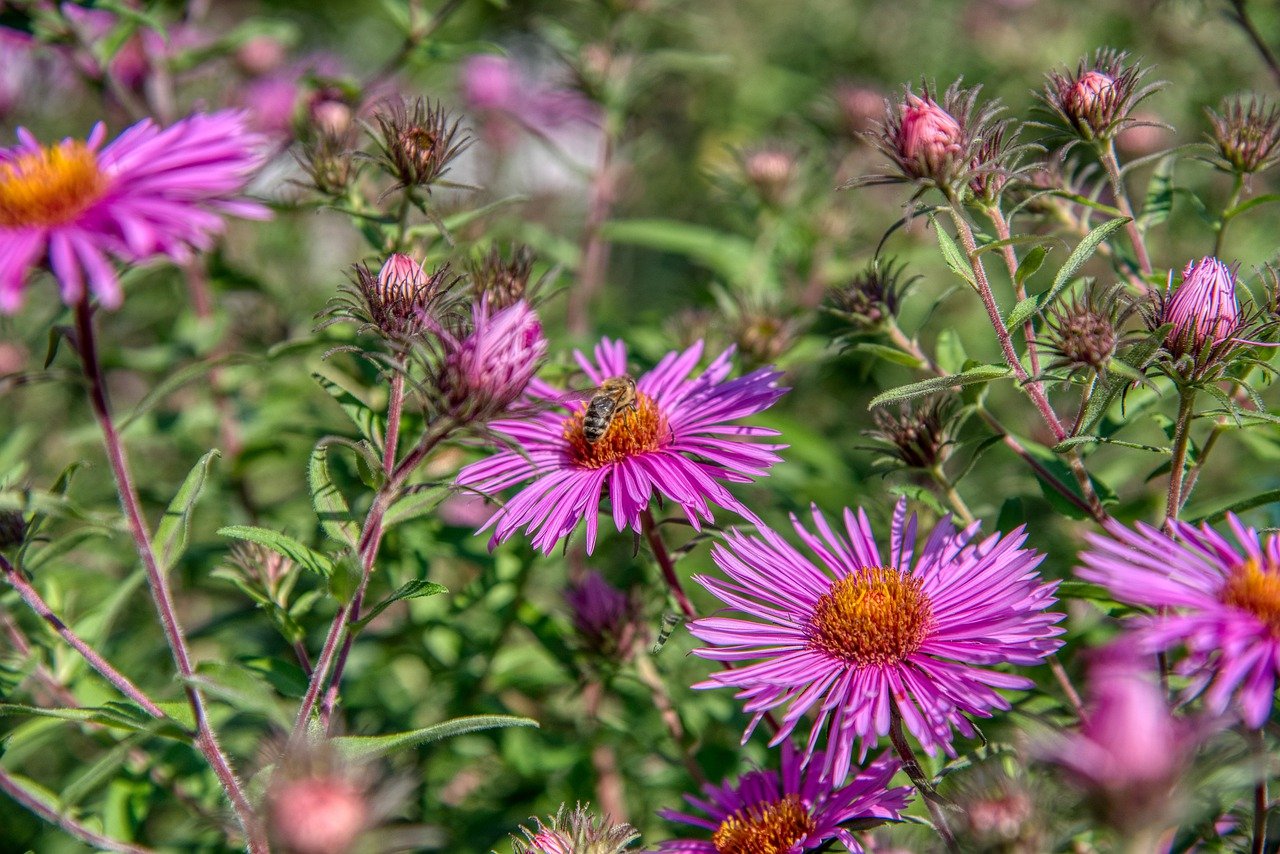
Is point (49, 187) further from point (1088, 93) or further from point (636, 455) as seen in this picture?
point (1088, 93)

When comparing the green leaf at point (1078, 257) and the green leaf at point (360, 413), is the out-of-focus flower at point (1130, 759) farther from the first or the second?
the green leaf at point (360, 413)

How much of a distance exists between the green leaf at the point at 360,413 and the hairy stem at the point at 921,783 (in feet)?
2.06

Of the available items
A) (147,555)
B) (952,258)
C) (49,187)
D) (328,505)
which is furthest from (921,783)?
(49,187)

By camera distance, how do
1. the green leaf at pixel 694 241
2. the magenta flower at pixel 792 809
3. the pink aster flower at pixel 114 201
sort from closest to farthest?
the pink aster flower at pixel 114 201
the magenta flower at pixel 792 809
the green leaf at pixel 694 241

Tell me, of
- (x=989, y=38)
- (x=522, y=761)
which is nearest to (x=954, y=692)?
(x=522, y=761)

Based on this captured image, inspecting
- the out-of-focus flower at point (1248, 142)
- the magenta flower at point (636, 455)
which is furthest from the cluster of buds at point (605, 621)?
the out-of-focus flower at point (1248, 142)

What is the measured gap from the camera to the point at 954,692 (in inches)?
Answer: 41.1

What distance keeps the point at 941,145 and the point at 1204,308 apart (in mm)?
301

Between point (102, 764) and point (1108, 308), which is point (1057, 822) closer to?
point (1108, 308)

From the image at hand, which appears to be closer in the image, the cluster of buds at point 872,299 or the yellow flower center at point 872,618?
the yellow flower center at point 872,618

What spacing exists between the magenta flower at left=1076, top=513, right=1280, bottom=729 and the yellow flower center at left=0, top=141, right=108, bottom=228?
99 cm

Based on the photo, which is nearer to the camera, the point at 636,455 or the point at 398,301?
the point at 398,301

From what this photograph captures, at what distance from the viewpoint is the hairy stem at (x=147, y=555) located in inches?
39.5

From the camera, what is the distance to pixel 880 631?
44.7 inches
